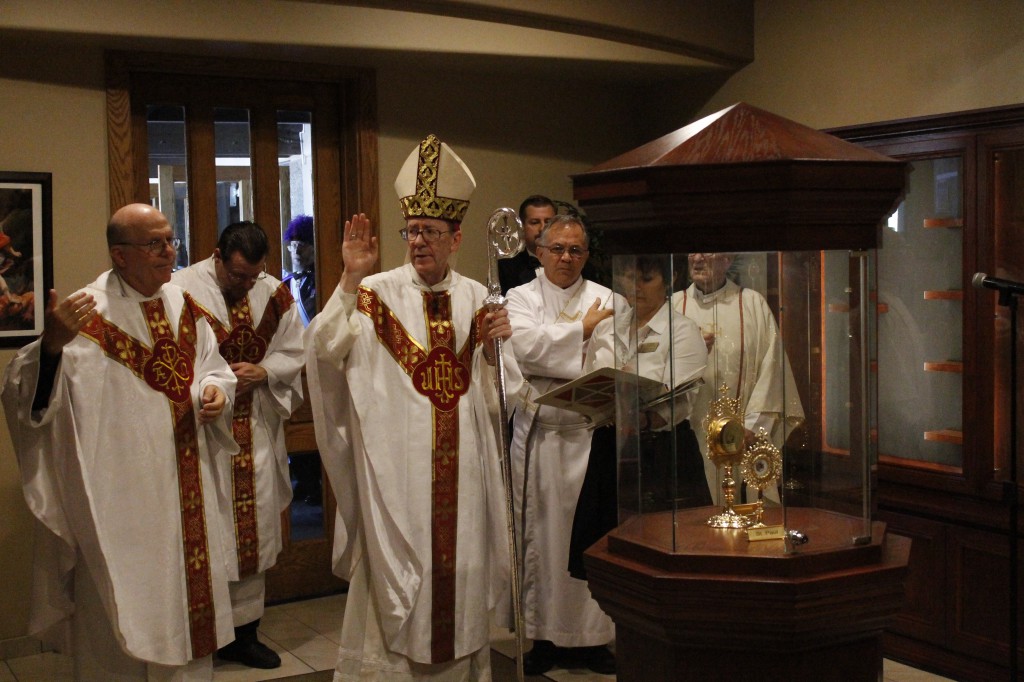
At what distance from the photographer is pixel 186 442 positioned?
3826 mm

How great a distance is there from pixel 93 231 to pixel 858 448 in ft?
12.5

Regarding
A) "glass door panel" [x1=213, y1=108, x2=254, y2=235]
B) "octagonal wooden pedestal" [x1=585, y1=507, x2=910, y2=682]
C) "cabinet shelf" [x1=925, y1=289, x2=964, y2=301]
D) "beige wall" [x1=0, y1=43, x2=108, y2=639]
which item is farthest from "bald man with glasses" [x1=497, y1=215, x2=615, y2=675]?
"octagonal wooden pedestal" [x1=585, y1=507, x2=910, y2=682]

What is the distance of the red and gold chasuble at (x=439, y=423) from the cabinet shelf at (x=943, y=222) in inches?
83.3

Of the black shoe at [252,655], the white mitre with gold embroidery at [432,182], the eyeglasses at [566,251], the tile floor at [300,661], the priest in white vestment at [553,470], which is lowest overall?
the tile floor at [300,661]

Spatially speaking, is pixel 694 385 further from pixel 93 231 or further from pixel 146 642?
pixel 93 231

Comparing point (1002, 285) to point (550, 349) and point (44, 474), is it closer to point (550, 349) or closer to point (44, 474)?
point (550, 349)

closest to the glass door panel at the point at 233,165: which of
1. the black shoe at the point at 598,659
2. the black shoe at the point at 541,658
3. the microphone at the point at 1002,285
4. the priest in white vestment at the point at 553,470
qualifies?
the priest in white vestment at the point at 553,470

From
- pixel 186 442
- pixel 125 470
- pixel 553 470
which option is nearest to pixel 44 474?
pixel 125 470

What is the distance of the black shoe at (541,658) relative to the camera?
4559 mm

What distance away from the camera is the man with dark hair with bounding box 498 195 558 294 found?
5.18 meters

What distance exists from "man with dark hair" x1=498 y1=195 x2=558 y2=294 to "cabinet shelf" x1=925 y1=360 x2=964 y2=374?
1710 mm

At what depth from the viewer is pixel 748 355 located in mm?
2102

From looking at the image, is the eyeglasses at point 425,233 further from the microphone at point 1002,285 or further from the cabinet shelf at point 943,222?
the cabinet shelf at point 943,222

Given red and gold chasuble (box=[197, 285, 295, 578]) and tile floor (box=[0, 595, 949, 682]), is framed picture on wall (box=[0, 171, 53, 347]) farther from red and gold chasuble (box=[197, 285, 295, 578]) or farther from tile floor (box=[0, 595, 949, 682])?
tile floor (box=[0, 595, 949, 682])
